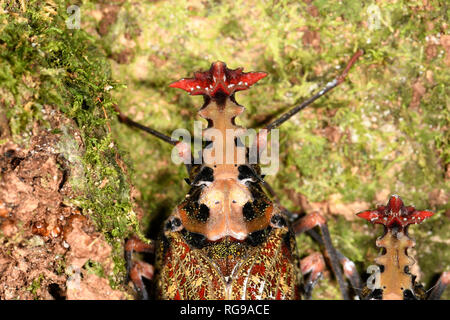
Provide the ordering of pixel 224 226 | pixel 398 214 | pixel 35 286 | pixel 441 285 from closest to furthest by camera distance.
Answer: pixel 35 286
pixel 224 226
pixel 398 214
pixel 441 285

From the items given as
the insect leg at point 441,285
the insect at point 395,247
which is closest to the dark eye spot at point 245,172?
the insect at point 395,247

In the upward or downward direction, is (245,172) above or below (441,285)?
above

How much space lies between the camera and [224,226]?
4355 mm

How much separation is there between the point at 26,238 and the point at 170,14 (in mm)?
2798

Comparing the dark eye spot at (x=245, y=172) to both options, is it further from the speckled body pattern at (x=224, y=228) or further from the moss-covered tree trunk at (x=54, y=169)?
the moss-covered tree trunk at (x=54, y=169)

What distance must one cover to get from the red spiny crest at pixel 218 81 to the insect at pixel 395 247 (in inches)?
72.8

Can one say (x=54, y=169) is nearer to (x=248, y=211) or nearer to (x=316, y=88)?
(x=248, y=211)

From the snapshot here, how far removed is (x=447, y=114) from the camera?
5.09 metres

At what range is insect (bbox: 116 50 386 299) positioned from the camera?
13.9 feet

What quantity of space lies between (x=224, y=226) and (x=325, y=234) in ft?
4.68

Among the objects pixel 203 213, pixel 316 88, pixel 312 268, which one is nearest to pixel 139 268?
pixel 203 213

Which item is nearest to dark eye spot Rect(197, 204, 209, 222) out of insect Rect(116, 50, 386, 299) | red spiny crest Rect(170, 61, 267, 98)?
insect Rect(116, 50, 386, 299)

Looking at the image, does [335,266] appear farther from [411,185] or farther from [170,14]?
[170,14]

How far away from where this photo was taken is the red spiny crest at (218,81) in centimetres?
412
